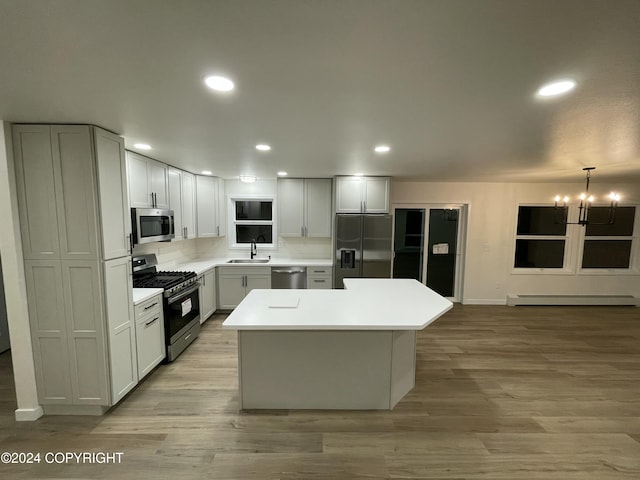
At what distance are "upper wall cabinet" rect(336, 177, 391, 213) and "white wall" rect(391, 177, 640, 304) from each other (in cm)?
80

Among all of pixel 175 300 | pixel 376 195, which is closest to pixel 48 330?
pixel 175 300

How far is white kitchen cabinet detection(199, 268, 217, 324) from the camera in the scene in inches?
153

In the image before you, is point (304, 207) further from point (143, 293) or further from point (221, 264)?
point (143, 293)

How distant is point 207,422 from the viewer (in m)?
2.11

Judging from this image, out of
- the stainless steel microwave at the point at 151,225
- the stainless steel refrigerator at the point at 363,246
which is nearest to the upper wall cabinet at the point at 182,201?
the stainless steel microwave at the point at 151,225

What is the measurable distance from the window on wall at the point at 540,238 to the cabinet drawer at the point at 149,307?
19.6ft

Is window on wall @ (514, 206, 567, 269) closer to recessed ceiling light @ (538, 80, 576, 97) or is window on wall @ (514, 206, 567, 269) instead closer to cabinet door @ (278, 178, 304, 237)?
cabinet door @ (278, 178, 304, 237)

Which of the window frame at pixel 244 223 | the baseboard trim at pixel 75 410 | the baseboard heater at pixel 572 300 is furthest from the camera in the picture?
the baseboard heater at pixel 572 300

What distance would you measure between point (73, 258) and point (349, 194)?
334 centimetres

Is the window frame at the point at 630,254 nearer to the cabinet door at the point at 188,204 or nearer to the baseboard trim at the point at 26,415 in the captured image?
the cabinet door at the point at 188,204

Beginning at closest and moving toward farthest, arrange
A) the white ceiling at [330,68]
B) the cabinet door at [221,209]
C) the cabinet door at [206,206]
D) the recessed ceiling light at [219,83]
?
the white ceiling at [330,68]
the recessed ceiling light at [219,83]
the cabinet door at [206,206]
the cabinet door at [221,209]

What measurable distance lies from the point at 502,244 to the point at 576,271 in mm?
1529

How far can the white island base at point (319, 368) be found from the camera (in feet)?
7.17

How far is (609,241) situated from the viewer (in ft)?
→ 16.6
